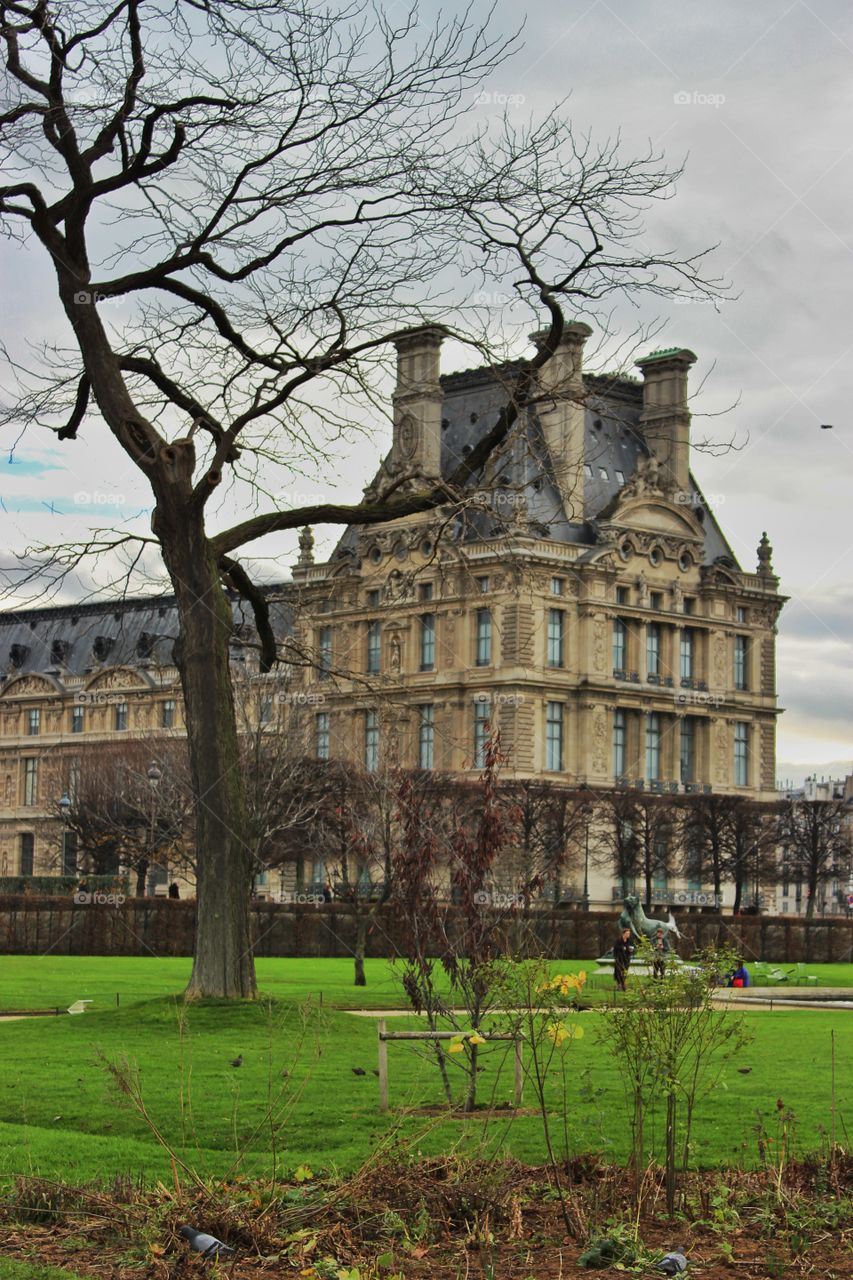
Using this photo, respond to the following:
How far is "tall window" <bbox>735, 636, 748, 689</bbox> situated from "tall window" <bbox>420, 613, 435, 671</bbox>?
1519cm

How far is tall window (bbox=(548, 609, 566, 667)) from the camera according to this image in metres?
79.2

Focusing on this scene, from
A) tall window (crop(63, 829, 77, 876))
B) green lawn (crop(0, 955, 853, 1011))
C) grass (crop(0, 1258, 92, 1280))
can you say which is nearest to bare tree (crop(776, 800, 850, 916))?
tall window (crop(63, 829, 77, 876))

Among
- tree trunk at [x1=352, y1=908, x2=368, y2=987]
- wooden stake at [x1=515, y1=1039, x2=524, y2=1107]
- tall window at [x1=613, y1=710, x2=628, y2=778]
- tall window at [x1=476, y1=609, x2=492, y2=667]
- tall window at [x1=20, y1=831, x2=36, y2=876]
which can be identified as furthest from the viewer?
tall window at [x1=20, y1=831, x2=36, y2=876]

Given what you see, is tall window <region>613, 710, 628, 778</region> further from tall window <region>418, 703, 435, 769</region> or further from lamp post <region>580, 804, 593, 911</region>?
lamp post <region>580, 804, 593, 911</region>

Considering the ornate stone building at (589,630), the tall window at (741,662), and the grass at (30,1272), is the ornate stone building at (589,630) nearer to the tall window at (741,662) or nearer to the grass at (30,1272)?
the tall window at (741,662)

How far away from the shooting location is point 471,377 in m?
84.3

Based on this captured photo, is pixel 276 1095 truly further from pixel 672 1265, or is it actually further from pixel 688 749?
pixel 688 749

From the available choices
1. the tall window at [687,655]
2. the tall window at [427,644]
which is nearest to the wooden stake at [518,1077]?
the tall window at [427,644]

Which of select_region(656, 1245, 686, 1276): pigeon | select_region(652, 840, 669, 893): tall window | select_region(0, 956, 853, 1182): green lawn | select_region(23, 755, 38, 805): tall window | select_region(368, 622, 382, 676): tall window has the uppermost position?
select_region(368, 622, 382, 676): tall window

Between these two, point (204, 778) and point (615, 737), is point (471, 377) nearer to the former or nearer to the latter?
point (615, 737)

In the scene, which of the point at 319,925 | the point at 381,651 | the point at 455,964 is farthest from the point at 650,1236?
the point at 381,651

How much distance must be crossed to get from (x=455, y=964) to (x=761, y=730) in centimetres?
7435

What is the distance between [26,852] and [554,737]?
33.8 metres

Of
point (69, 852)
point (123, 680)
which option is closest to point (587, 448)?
point (123, 680)
